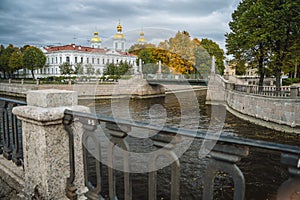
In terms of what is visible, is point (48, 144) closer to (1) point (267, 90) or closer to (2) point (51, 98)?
(2) point (51, 98)

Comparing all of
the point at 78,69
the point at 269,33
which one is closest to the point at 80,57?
the point at 78,69

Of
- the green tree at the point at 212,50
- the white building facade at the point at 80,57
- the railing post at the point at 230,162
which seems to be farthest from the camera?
the white building facade at the point at 80,57

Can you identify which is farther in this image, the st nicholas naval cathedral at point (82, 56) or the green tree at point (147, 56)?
the st nicholas naval cathedral at point (82, 56)

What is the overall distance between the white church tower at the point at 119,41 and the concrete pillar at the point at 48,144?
6831 centimetres

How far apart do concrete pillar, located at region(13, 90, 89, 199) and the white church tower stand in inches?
2689

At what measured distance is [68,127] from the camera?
2.65 metres

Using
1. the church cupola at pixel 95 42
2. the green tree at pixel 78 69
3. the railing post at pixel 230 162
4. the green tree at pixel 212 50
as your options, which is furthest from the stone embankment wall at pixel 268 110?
the church cupola at pixel 95 42

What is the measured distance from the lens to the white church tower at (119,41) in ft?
228

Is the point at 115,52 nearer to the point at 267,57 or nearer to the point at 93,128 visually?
the point at 267,57

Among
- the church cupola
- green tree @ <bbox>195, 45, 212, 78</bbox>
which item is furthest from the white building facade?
green tree @ <bbox>195, 45, 212, 78</bbox>

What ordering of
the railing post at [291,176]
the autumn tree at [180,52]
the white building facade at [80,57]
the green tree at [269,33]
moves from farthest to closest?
the white building facade at [80,57] → the autumn tree at [180,52] → the green tree at [269,33] → the railing post at [291,176]

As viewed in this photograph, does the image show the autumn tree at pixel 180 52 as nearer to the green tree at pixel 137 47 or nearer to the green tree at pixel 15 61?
the green tree at pixel 137 47

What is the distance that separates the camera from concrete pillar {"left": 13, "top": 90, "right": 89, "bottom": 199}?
2.58 meters

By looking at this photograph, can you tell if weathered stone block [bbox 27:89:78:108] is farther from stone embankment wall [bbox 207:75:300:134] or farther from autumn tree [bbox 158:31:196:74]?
autumn tree [bbox 158:31:196:74]
